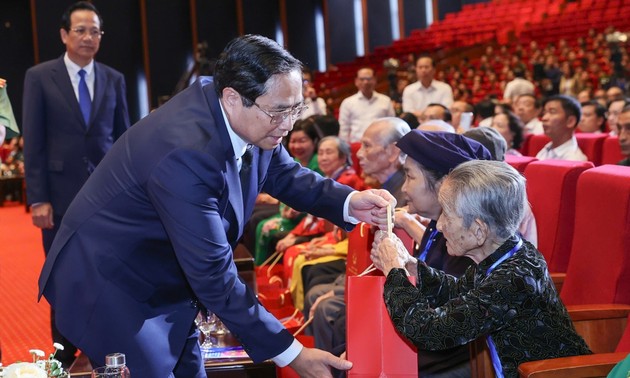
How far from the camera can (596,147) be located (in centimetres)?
480

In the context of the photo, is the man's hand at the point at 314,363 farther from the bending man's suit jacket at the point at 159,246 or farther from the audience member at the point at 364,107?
the audience member at the point at 364,107

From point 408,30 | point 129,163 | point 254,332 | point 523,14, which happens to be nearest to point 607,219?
point 254,332

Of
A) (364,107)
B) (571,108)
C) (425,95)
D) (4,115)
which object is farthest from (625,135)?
(364,107)

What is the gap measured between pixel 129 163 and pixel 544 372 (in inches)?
37.6

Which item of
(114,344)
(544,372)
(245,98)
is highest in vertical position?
(245,98)

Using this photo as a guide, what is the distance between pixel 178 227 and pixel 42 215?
196 cm

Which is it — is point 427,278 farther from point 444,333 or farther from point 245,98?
point 245,98

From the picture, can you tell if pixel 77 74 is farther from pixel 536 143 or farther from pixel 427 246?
pixel 536 143

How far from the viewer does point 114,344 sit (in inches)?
Result: 70.9

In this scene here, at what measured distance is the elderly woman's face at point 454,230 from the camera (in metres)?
1.90

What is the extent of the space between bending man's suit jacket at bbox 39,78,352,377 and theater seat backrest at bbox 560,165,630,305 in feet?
3.63

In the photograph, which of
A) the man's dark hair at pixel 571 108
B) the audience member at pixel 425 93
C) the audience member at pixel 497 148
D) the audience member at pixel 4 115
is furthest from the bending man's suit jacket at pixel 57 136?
the audience member at pixel 425 93

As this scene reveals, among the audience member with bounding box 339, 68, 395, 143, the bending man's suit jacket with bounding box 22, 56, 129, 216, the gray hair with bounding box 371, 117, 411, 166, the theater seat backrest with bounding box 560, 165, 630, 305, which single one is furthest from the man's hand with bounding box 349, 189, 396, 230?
the audience member with bounding box 339, 68, 395, 143

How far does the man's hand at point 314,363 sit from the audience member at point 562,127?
3.09 m
